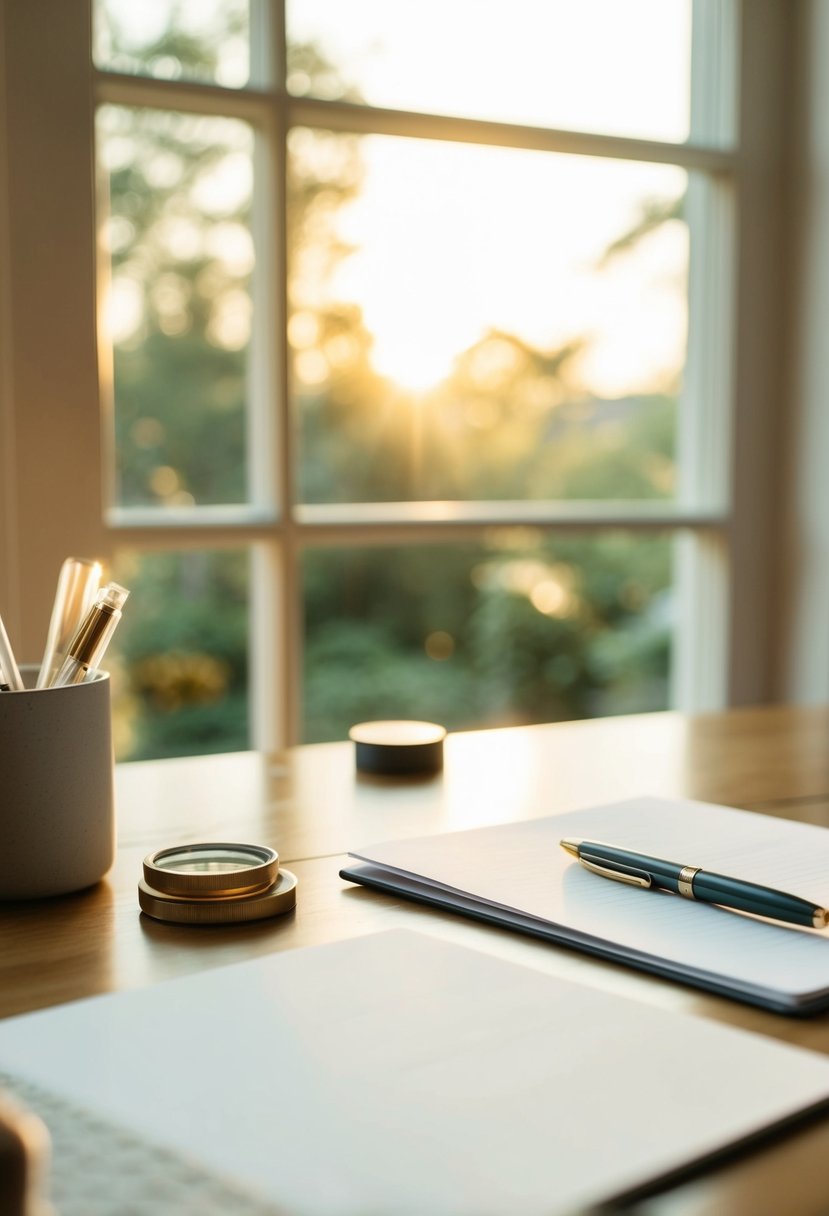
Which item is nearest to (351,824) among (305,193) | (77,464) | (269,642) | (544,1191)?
(544,1191)

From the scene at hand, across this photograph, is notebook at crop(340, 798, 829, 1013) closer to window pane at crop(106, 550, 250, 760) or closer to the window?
the window

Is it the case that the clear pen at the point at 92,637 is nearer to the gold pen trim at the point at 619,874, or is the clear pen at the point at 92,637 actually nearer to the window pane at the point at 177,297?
the gold pen trim at the point at 619,874

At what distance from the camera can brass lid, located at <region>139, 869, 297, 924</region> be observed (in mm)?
699

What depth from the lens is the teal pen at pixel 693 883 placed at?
0.65m

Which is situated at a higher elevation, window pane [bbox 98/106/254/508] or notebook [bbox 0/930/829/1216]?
window pane [bbox 98/106/254/508]

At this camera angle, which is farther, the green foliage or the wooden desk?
the green foliage

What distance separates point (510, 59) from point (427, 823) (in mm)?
2007

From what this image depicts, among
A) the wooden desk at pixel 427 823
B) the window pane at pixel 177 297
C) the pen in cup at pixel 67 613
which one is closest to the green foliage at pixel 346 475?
the window pane at pixel 177 297

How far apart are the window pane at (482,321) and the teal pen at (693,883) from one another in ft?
5.48

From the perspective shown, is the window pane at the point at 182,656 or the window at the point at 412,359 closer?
the window at the point at 412,359

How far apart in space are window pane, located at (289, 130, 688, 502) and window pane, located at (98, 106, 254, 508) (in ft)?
0.37

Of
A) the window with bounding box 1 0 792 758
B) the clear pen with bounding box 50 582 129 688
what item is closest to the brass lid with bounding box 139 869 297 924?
the clear pen with bounding box 50 582 129 688

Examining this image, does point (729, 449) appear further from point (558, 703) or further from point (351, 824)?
point (351, 824)

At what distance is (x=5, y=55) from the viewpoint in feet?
6.33
